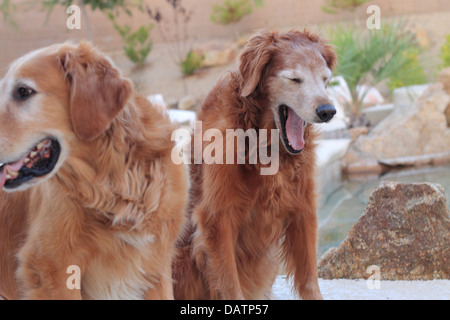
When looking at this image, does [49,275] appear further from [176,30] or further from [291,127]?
[176,30]

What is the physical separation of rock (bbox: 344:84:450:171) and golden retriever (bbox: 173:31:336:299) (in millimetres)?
5496

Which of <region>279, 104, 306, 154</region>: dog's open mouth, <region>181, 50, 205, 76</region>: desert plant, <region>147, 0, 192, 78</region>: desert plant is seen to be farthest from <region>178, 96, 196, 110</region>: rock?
<region>279, 104, 306, 154</region>: dog's open mouth

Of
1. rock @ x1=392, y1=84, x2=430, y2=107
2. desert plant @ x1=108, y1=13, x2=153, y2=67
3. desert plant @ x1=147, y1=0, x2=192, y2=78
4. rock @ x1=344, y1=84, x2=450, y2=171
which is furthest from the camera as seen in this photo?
desert plant @ x1=147, y1=0, x2=192, y2=78

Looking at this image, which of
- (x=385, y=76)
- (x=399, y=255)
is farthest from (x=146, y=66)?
(x=399, y=255)

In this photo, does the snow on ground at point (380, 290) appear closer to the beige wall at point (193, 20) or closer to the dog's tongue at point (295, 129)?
the dog's tongue at point (295, 129)

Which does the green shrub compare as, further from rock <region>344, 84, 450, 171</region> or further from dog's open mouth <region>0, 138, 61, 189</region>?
dog's open mouth <region>0, 138, 61, 189</region>

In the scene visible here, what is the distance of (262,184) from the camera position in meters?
2.68

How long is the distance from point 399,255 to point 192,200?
4.63 feet

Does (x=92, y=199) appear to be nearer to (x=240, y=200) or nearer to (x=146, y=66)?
(x=240, y=200)

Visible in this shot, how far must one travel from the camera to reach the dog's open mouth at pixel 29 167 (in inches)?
77.5

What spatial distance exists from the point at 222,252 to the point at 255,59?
0.92m

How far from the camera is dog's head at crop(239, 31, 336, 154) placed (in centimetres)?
254

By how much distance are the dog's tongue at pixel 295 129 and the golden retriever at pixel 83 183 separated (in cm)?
62

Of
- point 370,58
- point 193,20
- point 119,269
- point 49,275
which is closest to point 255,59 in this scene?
point 119,269
